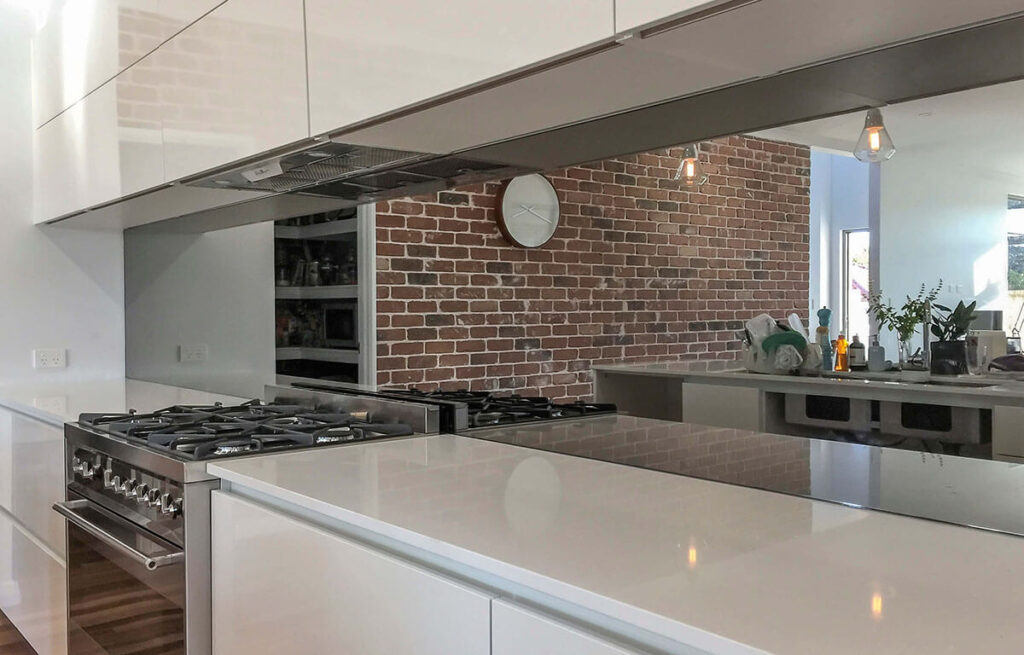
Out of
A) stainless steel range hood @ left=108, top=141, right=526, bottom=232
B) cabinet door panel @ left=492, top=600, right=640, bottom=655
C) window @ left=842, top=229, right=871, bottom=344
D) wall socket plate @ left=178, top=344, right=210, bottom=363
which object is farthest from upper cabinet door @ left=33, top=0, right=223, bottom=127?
window @ left=842, top=229, right=871, bottom=344

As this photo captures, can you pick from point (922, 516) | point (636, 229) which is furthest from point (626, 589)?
point (636, 229)

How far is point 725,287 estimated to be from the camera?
227 inches

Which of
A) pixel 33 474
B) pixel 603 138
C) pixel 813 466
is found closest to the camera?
pixel 813 466

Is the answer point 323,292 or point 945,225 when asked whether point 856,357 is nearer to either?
point 323,292

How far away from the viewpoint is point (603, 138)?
1.75 m

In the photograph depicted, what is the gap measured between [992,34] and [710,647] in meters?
0.84

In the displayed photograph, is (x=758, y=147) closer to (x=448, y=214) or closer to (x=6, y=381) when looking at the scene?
(x=448, y=214)

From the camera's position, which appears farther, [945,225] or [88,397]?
[945,225]

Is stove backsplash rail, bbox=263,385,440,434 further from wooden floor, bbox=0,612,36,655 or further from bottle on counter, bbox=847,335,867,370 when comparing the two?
bottle on counter, bbox=847,335,867,370

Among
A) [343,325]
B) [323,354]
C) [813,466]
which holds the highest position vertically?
[343,325]

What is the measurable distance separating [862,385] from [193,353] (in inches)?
107

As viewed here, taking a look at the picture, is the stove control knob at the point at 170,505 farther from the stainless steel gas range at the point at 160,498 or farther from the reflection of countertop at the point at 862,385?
the reflection of countertop at the point at 862,385

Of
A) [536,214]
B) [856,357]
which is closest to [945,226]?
[856,357]

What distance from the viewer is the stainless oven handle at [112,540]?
172cm
